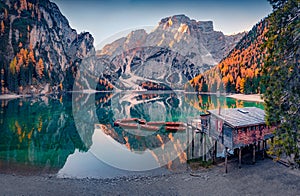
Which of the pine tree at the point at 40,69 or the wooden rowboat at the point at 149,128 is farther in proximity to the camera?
the pine tree at the point at 40,69

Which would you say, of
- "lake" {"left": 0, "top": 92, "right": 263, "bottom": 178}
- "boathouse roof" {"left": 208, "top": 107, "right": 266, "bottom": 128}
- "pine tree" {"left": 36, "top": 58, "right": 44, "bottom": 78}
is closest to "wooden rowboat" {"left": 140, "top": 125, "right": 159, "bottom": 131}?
"lake" {"left": 0, "top": 92, "right": 263, "bottom": 178}

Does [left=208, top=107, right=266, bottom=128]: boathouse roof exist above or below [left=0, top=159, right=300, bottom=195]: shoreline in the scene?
above

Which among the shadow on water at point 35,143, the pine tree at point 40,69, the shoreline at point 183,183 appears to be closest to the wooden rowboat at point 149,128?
the shadow on water at point 35,143

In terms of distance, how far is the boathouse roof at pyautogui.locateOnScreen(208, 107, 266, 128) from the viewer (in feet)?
54.2

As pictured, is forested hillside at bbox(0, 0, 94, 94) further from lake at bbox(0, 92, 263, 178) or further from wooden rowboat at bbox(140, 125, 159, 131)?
wooden rowboat at bbox(140, 125, 159, 131)

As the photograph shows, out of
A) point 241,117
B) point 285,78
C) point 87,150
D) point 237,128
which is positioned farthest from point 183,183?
point 87,150

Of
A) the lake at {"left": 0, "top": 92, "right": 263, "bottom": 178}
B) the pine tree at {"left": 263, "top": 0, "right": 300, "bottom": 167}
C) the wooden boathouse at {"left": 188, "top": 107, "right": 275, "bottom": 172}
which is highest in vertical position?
the pine tree at {"left": 263, "top": 0, "right": 300, "bottom": 167}

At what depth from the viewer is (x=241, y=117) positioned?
17656 millimetres

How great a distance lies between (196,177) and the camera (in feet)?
52.6

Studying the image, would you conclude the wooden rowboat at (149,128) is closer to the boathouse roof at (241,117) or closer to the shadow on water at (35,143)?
the shadow on water at (35,143)

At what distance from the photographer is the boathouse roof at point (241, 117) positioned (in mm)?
16523

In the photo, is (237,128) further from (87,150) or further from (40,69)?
(40,69)

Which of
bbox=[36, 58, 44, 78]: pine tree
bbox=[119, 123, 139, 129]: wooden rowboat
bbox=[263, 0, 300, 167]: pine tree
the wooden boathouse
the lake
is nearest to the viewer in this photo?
bbox=[263, 0, 300, 167]: pine tree

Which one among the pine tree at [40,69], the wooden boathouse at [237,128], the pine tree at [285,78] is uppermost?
the pine tree at [40,69]
